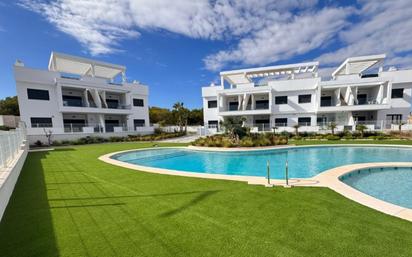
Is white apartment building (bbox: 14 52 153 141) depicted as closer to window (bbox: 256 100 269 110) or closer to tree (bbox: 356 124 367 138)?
window (bbox: 256 100 269 110)

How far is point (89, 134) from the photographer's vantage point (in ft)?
80.4

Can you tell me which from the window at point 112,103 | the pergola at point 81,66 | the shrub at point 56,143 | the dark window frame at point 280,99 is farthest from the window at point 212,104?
the shrub at point 56,143

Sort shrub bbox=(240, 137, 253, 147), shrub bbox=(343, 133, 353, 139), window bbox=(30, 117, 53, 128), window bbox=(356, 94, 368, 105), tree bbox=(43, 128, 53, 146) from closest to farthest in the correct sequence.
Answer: shrub bbox=(240, 137, 253, 147)
shrub bbox=(343, 133, 353, 139)
tree bbox=(43, 128, 53, 146)
window bbox=(30, 117, 53, 128)
window bbox=(356, 94, 368, 105)

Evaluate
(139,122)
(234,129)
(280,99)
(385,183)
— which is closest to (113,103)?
(139,122)

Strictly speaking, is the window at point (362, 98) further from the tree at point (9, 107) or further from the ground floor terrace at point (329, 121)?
the tree at point (9, 107)

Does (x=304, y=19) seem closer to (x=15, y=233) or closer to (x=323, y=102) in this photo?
(x=323, y=102)

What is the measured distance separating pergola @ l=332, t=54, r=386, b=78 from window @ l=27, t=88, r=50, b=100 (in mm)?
40397

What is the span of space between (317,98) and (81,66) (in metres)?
35.8

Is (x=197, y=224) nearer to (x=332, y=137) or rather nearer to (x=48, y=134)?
(x=332, y=137)

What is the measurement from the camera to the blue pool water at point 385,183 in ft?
18.6

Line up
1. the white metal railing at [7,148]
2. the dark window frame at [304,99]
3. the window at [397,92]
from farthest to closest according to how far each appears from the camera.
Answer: the dark window frame at [304,99] → the window at [397,92] → the white metal railing at [7,148]

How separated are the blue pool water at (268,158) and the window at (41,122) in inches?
614

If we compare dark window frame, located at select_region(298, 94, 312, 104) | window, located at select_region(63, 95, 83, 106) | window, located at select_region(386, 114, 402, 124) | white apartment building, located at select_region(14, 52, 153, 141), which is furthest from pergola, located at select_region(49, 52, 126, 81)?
window, located at select_region(386, 114, 402, 124)

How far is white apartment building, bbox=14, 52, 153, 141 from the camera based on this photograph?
2184 centimetres
